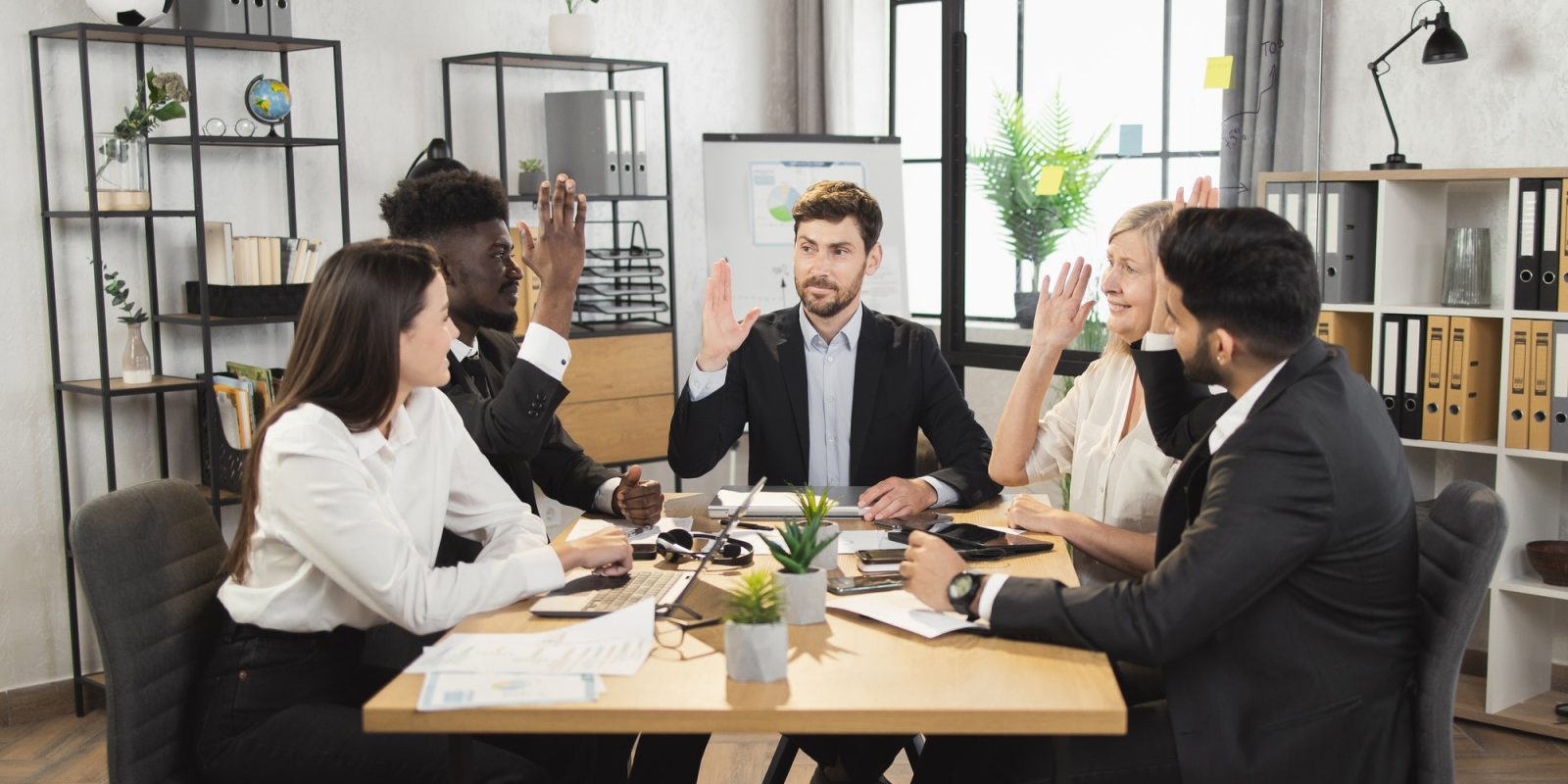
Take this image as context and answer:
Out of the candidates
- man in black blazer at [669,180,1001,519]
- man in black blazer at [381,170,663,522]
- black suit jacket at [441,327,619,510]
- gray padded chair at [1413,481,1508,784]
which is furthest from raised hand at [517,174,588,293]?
gray padded chair at [1413,481,1508,784]

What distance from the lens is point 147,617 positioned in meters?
2.05

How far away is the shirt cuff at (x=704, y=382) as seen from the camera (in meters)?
3.11

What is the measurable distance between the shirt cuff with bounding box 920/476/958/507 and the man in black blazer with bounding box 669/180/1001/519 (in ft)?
0.99

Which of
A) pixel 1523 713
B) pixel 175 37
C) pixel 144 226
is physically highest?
pixel 175 37

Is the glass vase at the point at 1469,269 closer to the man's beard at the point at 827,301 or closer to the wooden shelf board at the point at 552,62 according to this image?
the man's beard at the point at 827,301

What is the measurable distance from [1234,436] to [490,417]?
56.0 inches

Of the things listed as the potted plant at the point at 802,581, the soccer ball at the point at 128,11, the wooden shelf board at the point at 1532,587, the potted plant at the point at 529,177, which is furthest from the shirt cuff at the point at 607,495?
the wooden shelf board at the point at 1532,587

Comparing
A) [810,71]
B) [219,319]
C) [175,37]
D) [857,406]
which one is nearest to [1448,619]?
[857,406]

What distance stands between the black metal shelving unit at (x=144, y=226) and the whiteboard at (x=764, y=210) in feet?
4.88

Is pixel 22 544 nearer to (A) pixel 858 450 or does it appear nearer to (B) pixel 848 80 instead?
(A) pixel 858 450

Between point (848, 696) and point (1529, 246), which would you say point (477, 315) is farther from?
point (1529, 246)

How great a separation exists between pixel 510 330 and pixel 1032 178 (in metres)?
2.27

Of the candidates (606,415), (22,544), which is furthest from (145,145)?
(606,415)

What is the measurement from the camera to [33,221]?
3951mm
